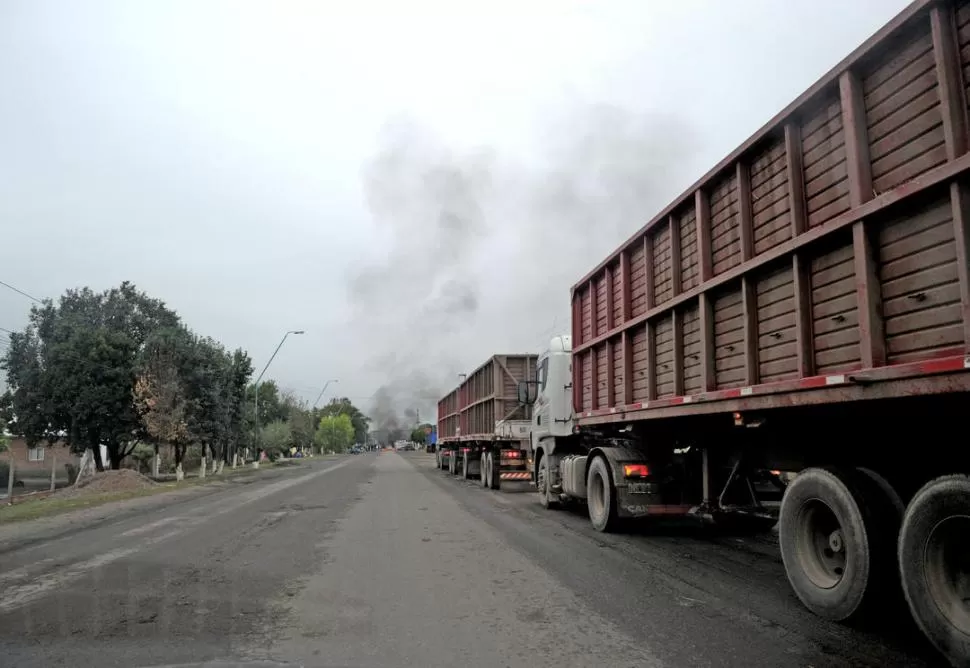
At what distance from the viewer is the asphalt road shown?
14.8 ft

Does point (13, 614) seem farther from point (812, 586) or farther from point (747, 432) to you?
point (747, 432)

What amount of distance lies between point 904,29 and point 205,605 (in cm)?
669

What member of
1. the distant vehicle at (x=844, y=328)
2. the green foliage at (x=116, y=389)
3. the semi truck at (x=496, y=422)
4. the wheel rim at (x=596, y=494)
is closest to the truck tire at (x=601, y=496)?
the wheel rim at (x=596, y=494)

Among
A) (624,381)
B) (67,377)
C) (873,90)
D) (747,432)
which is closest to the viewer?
(873,90)

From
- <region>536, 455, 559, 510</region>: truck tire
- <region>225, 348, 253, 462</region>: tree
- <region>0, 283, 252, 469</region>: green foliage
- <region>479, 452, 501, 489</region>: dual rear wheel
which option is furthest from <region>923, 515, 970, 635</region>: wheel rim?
<region>225, 348, 253, 462</region>: tree

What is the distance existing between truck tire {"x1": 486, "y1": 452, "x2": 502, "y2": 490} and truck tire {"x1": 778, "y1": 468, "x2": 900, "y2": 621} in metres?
14.3

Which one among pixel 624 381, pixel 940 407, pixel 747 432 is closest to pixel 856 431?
pixel 940 407

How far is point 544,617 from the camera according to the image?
211 inches

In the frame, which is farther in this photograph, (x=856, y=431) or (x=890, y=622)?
(x=856, y=431)

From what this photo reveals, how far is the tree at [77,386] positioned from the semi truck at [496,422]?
1498 cm

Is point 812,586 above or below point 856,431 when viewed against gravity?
below

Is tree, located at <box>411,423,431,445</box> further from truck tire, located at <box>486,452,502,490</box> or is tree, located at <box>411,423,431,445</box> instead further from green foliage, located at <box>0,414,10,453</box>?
truck tire, located at <box>486,452,502,490</box>

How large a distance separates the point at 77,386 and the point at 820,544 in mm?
31822

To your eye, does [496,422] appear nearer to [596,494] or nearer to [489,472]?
[489,472]
